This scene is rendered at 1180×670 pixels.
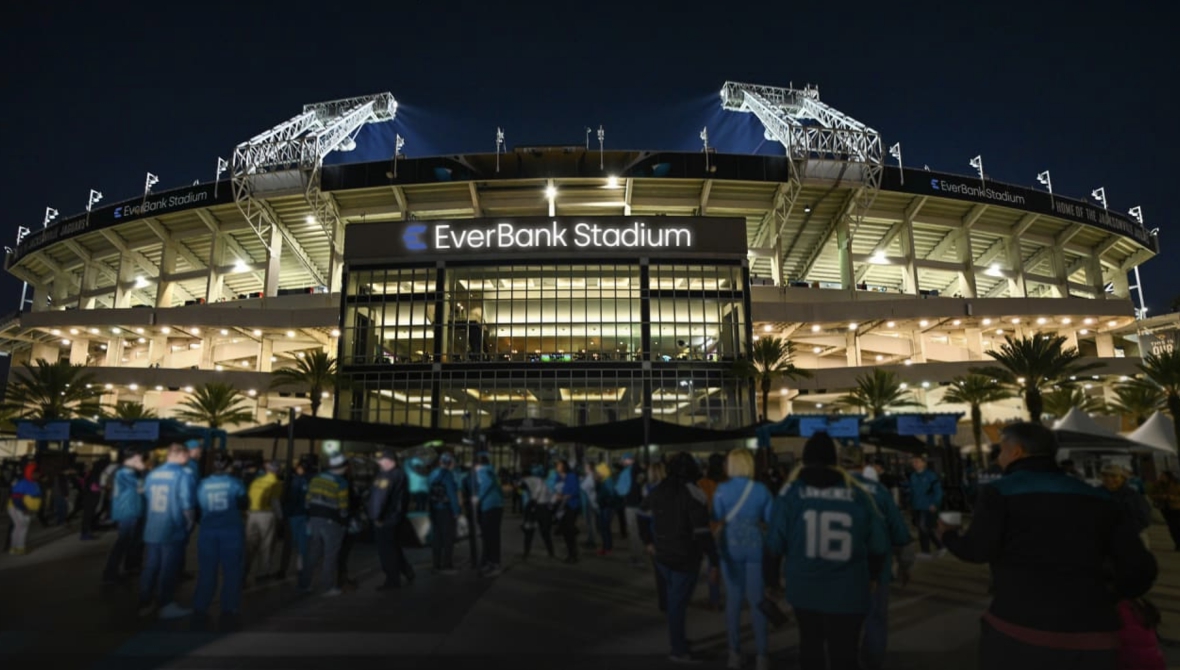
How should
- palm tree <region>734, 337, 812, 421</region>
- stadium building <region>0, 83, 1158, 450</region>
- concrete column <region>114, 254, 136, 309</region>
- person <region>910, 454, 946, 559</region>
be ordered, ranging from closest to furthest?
person <region>910, 454, 946, 559</region> → palm tree <region>734, 337, 812, 421</region> → stadium building <region>0, 83, 1158, 450</region> → concrete column <region>114, 254, 136, 309</region>

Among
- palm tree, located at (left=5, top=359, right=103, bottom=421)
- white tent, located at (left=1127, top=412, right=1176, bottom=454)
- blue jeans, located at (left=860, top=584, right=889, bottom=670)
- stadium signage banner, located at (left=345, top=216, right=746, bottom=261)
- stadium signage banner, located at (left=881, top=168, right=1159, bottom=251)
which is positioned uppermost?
stadium signage banner, located at (left=881, top=168, right=1159, bottom=251)

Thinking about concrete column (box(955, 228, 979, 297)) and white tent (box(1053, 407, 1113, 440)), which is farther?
concrete column (box(955, 228, 979, 297))

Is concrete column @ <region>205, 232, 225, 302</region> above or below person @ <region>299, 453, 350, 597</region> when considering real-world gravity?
above

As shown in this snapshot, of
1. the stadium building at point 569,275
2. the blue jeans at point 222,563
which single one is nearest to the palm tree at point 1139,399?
the stadium building at point 569,275

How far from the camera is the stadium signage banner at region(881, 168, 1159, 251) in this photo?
51.6 metres

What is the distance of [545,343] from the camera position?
41.5 meters

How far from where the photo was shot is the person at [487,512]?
1150 centimetres

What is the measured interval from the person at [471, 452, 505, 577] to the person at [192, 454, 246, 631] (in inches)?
163

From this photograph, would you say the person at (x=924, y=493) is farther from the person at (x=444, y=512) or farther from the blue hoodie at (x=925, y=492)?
the person at (x=444, y=512)

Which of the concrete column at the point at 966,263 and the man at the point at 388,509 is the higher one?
the concrete column at the point at 966,263

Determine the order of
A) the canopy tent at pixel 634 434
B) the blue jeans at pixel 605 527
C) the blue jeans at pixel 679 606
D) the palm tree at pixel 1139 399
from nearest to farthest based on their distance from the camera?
the blue jeans at pixel 679 606
the blue jeans at pixel 605 527
the canopy tent at pixel 634 434
the palm tree at pixel 1139 399

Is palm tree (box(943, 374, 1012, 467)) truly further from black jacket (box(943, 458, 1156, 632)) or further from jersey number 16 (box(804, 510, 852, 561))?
black jacket (box(943, 458, 1156, 632))

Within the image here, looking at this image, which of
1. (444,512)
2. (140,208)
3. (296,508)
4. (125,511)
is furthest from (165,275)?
(444,512)

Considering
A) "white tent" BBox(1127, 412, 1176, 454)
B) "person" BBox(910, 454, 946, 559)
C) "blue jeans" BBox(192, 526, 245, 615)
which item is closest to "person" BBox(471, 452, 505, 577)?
"blue jeans" BBox(192, 526, 245, 615)
